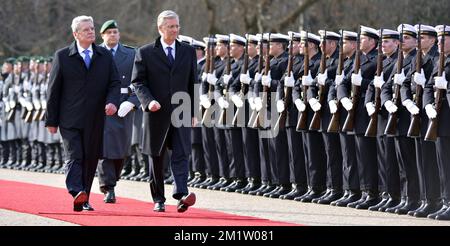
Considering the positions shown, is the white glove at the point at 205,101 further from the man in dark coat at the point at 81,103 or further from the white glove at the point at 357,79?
the man in dark coat at the point at 81,103

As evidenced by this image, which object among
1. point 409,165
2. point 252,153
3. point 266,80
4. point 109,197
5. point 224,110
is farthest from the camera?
point 224,110

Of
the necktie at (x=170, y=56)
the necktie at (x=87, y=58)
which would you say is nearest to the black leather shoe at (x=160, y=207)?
the necktie at (x=170, y=56)

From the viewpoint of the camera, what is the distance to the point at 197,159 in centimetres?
1902

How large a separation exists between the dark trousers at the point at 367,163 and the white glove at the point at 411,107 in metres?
1.23

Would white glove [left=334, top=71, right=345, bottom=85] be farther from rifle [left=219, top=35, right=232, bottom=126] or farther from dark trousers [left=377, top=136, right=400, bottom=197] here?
rifle [left=219, top=35, right=232, bottom=126]

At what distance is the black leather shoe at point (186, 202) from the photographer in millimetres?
13453

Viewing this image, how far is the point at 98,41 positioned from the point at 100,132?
2266 centimetres

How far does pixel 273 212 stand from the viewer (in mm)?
14258

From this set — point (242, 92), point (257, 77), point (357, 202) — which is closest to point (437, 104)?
point (357, 202)

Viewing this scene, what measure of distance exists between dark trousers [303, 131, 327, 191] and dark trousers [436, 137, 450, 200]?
8.13 feet

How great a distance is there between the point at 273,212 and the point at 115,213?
166cm

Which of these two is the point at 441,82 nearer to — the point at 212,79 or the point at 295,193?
the point at 295,193

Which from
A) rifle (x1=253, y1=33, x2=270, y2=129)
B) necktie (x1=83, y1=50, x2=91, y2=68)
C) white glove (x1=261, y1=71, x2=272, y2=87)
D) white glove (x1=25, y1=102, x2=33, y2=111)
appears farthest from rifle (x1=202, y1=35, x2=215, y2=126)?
white glove (x1=25, y1=102, x2=33, y2=111)
